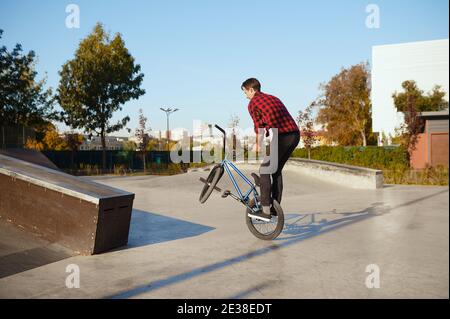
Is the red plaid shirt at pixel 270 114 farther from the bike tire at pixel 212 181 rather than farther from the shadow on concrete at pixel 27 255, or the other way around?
the shadow on concrete at pixel 27 255

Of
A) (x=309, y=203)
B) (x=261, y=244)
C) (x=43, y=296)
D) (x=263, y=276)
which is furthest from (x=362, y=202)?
(x=43, y=296)

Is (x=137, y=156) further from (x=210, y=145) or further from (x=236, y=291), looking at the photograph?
(x=236, y=291)

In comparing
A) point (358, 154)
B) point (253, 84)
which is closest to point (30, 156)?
point (253, 84)

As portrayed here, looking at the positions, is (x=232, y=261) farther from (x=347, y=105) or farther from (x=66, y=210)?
(x=347, y=105)

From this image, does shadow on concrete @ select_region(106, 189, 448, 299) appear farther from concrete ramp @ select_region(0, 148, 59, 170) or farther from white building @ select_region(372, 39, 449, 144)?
white building @ select_region(372, 39, 449, 144)

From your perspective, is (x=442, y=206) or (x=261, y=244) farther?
(x=261, y=244)

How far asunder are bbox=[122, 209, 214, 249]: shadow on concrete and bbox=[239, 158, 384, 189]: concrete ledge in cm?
835

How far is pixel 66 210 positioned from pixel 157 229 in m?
1.96

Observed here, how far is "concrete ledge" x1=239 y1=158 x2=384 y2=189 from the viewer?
13.2 m

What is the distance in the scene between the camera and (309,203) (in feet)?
31.6

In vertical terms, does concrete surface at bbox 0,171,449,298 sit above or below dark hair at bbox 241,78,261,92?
below

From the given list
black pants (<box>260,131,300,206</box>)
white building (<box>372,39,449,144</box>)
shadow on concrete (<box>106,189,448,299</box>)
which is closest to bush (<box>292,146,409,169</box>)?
shadow on concrete (<box>106,189,448,299</box>)

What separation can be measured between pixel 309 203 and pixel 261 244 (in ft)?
16.1

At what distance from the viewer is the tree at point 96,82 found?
26.4 metres
